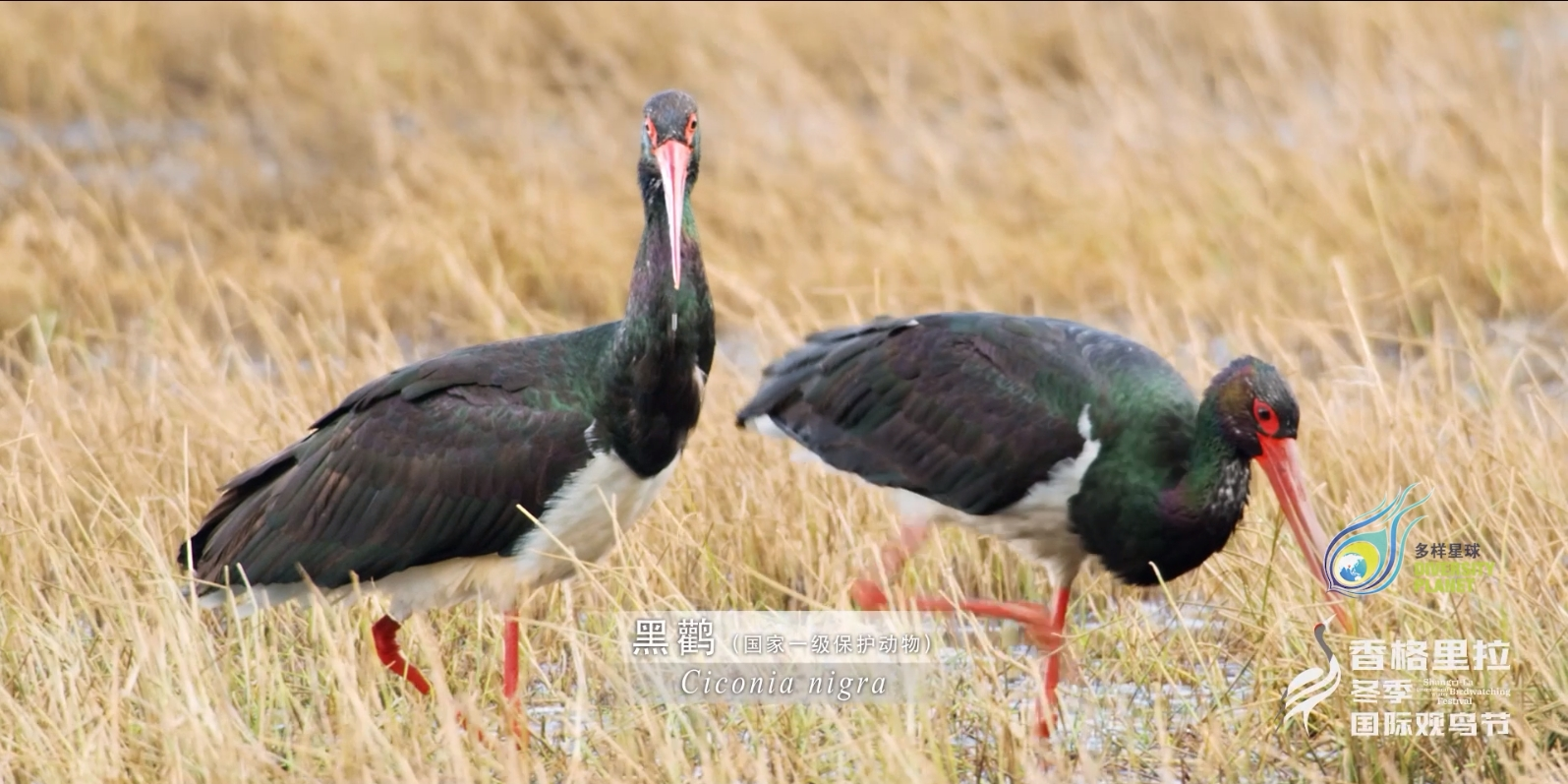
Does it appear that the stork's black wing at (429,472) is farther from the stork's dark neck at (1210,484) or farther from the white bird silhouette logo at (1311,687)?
the white bird silhouette logo at (1311,687)

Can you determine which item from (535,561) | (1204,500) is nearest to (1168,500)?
(1204,500)

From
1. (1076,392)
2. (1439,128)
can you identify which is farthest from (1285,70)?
(1076,392)

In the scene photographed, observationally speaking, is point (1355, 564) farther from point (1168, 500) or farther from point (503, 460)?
point (503, 460)

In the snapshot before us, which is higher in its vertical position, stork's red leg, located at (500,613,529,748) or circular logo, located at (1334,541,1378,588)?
circular logo, located at (1334,541,1378,588)

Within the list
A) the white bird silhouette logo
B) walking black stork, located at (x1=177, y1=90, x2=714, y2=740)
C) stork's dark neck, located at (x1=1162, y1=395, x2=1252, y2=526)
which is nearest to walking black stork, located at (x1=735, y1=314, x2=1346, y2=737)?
stork's dark neck, located at (x1=1162, y1=395, x2=1252, y2=526)

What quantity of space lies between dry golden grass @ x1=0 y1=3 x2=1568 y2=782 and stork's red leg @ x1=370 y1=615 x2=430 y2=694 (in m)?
0.06

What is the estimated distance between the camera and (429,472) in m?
4.96

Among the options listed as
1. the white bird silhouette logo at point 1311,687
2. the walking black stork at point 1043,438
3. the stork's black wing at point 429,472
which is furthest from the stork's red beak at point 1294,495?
the stork's black wing at point 429,472

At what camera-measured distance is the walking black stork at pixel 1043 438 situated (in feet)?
16.4

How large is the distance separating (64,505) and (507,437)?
1.28 m

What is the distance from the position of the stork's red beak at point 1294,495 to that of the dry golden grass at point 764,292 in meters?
0.09

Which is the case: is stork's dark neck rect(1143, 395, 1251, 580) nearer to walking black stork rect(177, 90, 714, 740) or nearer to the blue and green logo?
the blue and green logo

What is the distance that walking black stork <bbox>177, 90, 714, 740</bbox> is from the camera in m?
4.85

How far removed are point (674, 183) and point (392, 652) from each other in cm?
126
